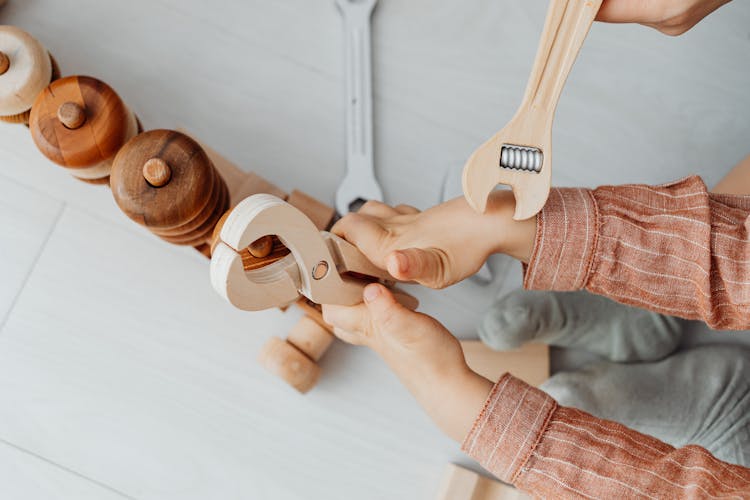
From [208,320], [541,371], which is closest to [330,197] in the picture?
[208,320]

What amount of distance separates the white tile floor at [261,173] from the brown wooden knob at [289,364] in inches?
1.1

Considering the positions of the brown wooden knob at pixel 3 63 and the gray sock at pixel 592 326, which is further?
the gray sock at pixel 592 326

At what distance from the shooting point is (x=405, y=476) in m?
0.66

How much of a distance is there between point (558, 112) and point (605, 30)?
0.11 metres

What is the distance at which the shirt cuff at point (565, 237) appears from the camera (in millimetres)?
479

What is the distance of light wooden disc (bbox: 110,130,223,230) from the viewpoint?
1.57ft

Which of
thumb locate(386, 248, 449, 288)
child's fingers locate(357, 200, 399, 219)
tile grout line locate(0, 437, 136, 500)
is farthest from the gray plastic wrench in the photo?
tile grout line locate(0, 437, 136, 500)

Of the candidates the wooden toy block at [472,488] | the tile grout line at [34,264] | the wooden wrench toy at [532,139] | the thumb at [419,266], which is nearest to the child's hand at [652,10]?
the wooden wrench toy at [532,139]

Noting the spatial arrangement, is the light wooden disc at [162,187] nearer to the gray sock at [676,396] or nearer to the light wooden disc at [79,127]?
the light wooden disc at [79,127]

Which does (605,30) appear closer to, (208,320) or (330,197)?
(330,197)

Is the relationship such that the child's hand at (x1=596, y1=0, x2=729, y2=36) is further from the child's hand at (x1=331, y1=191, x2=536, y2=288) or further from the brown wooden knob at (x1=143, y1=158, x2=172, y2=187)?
the brown wooden knob at (x1=143, y1=158, x2=172, y2=187)

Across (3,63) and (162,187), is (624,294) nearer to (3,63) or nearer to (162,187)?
(162,187)

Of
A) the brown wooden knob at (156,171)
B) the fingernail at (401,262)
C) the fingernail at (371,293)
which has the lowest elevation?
the fingernail at (371,293)

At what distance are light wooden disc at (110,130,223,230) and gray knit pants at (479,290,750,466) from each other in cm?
32
